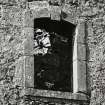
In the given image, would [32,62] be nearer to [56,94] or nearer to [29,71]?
[29,71]

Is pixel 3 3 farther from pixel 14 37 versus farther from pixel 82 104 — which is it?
pixel 82 104

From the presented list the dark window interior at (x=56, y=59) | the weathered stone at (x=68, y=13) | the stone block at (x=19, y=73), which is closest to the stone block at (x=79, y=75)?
the dark window interior at (x=56, y=59)

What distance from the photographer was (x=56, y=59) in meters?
11.6

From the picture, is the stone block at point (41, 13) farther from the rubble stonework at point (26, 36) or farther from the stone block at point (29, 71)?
the stone block at point (29, 71)

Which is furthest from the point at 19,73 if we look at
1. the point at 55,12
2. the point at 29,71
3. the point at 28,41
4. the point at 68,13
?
the point at 68,13

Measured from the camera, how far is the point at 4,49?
1127 cm

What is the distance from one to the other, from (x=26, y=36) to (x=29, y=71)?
741 millimetres

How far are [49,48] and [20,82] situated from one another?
40.7 inches

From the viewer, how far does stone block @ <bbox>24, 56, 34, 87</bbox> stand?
11.1m

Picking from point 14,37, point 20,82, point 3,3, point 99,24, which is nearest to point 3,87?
point 20,82

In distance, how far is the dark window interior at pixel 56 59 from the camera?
37.4ft

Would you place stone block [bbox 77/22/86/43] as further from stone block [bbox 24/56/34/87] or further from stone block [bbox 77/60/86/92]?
stone block [bbox 24/56/34/87]

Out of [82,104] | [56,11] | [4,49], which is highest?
[56,11]

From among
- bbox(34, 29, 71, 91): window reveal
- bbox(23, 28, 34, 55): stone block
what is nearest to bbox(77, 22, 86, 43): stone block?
bbox(34, 29, 71, 91): window reveal
